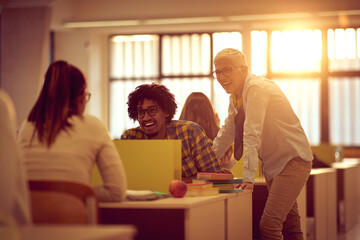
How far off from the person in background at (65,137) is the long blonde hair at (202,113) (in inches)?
78.4

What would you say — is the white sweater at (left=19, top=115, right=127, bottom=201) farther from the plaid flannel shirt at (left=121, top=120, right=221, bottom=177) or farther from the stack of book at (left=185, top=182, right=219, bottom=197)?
the plaid flannel shirt at (left=121, top=120, right=221, bottom=177)

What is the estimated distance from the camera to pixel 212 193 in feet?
9.16

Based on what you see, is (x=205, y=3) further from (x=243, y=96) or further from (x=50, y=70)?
(x=50, y=70)

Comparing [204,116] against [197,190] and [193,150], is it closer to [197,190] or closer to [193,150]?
[193,150]

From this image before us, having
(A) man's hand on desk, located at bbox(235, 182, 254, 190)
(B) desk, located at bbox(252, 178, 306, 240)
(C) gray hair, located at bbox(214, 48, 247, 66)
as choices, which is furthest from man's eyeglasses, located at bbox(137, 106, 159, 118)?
(B) desk, located at bbox(252, 178, 306, 240)

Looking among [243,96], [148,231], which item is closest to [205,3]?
[243,96]

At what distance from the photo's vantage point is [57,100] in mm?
2217

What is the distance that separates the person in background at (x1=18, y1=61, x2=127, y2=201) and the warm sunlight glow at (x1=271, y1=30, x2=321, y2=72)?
27.9ft

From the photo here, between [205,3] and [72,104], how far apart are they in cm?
826

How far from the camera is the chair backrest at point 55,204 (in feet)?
6.23

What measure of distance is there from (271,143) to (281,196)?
0.99 feet

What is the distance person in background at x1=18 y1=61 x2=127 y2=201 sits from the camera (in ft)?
7.06

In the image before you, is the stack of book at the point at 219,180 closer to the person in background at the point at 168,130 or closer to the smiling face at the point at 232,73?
the person in background at the point at 168,130

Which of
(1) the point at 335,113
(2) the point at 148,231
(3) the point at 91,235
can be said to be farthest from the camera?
(1) the point at 335,113
